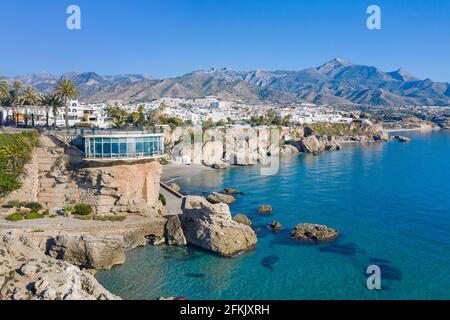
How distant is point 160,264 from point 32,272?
9.17 meters

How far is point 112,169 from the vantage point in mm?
32125

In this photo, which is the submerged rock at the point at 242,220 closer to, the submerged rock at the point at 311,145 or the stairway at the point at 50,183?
the stairway at the point at 50,183

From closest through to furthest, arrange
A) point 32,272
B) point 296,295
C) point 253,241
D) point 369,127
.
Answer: point 32,272 < point 296,295 < point 253,241 < point 369,127

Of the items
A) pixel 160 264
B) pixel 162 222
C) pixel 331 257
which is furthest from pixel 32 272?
pixel 331 257

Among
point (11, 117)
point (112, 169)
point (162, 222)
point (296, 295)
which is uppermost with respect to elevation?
point (11, 117)

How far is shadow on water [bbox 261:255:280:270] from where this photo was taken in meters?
27.0

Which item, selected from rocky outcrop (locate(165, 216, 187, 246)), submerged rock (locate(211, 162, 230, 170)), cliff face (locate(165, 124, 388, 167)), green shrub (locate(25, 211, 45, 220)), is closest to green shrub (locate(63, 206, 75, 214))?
green shrub (locate(25, 211, 45, 220))

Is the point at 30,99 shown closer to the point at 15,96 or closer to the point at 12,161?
the point at 15,96

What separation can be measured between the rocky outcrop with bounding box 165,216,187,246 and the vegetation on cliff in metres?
12.1

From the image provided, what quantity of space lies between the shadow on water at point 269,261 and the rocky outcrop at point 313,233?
450 cm

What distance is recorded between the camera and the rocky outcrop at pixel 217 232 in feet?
95.0

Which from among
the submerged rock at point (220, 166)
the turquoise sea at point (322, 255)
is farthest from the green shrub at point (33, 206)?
the submerged rock at point (220, 166)

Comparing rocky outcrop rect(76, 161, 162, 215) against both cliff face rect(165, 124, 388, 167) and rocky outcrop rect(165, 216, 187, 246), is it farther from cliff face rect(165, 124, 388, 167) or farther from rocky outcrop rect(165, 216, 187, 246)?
cliff face rect(165, 124, 388, 167)
